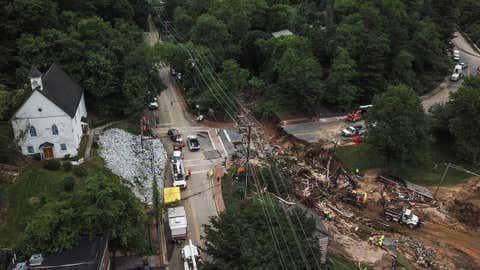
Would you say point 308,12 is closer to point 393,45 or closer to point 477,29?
point 393,45

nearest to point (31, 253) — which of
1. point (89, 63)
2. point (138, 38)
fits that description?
point (89, 63)

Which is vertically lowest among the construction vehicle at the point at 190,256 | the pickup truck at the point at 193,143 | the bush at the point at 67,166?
the construction vehicle at the point at 190,256

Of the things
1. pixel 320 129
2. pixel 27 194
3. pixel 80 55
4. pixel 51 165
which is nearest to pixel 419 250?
pixel 320 129

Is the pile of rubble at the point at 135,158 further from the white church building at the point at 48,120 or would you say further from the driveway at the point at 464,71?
the driveway at the point at 464,71

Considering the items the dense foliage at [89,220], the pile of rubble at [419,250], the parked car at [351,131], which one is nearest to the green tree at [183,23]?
the parked car at [351,131]

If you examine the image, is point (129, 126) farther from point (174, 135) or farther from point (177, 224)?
point (177, 224)
